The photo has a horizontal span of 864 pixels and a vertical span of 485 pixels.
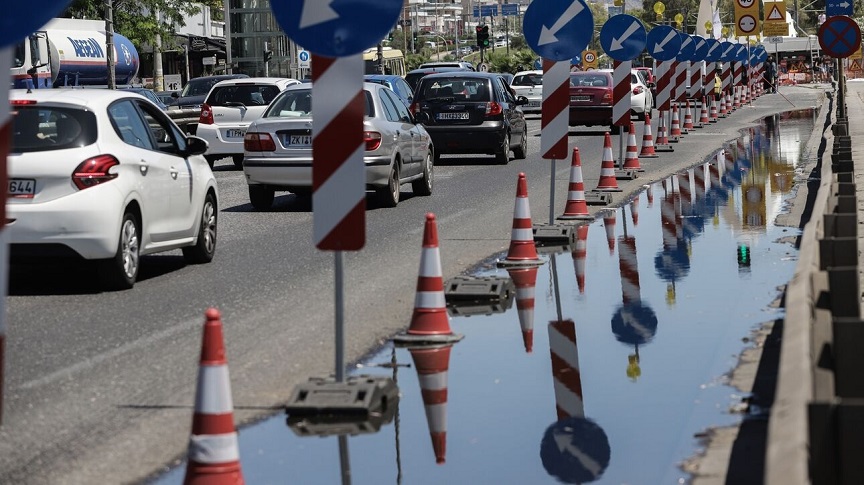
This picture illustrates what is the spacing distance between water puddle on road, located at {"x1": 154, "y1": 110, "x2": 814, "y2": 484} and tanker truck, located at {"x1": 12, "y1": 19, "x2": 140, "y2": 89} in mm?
26774

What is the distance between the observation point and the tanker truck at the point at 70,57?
1556 inches

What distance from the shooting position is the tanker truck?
39.5 metres

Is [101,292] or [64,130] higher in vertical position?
[64,130]

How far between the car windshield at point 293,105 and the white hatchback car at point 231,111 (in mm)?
6322

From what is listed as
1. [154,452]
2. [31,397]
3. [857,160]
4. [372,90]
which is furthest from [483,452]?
[857,160]

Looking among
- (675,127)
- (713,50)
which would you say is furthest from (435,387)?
(713,50)

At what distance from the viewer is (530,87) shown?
5541 cm

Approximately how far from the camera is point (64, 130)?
11.7 metres

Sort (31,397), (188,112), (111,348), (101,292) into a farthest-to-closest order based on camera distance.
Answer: (188,112) < (101,292) < (111,348) < (31,397)

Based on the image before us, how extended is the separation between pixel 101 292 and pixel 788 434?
817cm

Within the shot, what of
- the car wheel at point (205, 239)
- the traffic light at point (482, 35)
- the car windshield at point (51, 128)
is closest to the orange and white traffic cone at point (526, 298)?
the car wheel at point (205, 239)

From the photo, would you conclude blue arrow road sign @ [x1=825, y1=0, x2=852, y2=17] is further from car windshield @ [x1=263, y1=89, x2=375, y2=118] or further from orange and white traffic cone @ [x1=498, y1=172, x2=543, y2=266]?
orange and white traffic cone @ [x1=498, y1=172, x2=543, y2=266]

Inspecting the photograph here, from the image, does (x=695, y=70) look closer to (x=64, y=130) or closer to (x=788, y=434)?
(x=64, y=130)

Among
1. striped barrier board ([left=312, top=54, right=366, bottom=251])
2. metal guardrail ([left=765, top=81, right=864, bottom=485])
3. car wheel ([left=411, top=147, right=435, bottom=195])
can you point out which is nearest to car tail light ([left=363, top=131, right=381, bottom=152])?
car wheel ([left=411, top=147, right=435, bottom=195])
